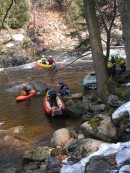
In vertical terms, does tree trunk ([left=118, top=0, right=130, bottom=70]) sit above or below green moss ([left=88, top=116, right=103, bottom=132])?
above

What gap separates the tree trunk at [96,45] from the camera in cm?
1092

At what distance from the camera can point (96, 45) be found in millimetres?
11336

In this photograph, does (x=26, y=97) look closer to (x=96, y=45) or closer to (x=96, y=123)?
(x=96, y=45)

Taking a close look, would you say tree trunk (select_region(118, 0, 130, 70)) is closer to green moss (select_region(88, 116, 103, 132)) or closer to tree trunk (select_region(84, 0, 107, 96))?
green moss (select_region(88, 116, 103, 132))

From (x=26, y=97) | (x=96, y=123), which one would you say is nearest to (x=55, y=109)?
(x=26, y=97)

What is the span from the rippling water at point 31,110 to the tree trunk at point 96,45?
1841 mm

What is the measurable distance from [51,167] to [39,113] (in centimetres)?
618

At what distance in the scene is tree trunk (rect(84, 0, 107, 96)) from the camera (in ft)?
35.8

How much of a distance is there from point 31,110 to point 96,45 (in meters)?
4.52

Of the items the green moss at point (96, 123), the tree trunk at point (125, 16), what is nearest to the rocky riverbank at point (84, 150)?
the green moss at point (96, 123)

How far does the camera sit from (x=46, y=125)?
1139 centimetres

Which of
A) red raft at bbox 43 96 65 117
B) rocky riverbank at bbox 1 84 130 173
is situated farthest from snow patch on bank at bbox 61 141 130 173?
red raft at bbox 43 96 65 117

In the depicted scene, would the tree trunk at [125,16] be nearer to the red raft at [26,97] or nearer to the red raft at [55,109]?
the red raft at [55,109]

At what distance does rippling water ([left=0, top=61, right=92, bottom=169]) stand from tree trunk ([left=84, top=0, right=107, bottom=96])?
72.5 inches
